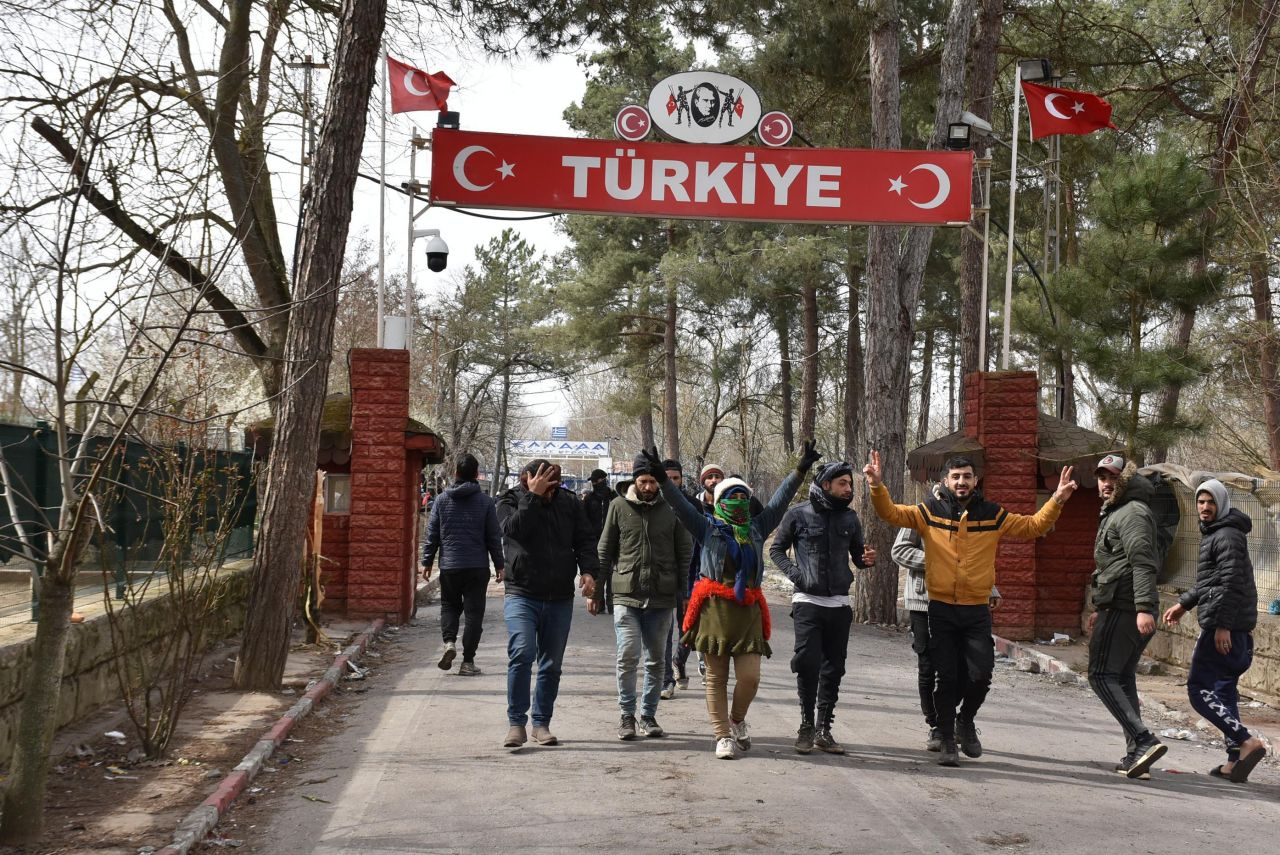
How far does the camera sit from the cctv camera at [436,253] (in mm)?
17391

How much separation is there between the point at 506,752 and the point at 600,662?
441 cm

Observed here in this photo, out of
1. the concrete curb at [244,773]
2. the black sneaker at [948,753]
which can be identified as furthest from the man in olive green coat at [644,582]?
the concrete curb at [244,773]

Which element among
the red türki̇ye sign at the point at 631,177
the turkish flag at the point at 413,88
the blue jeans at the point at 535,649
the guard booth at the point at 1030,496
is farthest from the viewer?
the turkish flag at the point at 413,88

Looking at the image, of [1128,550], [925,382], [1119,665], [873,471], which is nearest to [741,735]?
[873,471]

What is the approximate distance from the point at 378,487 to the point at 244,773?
9122 mm

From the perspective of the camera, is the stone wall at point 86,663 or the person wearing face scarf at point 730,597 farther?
the person wearing face scarf at point 730,597

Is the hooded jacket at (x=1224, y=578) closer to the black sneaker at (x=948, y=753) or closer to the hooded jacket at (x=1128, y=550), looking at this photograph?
the hooded jacket at (x=1128, y=550)

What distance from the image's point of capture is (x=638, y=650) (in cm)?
848

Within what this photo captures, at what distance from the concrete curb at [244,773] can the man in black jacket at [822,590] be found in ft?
11.0

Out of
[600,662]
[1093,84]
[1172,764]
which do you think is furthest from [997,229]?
[1172,764]

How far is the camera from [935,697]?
804 centimetres

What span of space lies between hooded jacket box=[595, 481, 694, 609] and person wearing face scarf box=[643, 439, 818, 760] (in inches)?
15.2

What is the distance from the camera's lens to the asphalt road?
19.5 ft

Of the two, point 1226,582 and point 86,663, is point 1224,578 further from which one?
point 86,663
